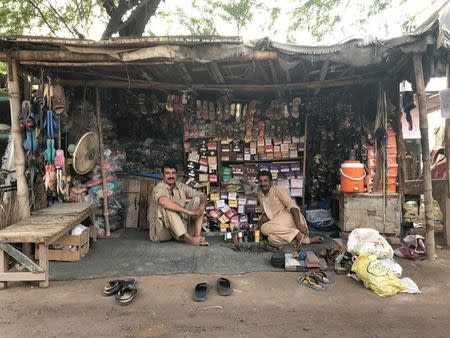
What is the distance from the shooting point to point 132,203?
6570 mm

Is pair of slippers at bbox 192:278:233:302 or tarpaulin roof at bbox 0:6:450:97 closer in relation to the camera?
pair of slippers at bbox 192:278:233:302

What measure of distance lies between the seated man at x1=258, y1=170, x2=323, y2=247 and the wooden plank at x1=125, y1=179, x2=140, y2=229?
7.90 feet

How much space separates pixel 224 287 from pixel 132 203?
136 inches

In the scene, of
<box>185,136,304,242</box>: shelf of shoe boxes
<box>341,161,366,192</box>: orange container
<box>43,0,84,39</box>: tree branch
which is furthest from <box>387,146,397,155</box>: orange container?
<box>43,0,84,39</box>: tree branch

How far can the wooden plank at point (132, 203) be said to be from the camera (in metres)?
6.52

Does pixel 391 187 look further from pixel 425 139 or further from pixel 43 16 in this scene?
pixel 43 16

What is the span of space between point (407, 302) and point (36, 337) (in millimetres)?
3446

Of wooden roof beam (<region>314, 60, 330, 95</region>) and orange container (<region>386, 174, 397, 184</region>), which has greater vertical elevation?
wooden roof beam (<region>314, 60, 330, 95</region>)

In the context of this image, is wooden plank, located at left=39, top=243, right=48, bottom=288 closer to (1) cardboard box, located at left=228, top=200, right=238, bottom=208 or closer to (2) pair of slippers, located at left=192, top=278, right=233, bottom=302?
(2) pair of slippers, located at left=192, top=278, right=233, bottom=302

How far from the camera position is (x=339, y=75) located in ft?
19.5

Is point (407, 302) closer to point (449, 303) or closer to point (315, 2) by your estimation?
point (449, 303)

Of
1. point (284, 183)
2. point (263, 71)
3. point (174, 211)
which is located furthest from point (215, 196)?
point (263, 71)

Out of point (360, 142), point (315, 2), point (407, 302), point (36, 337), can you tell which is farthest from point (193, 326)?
point (315, 2)

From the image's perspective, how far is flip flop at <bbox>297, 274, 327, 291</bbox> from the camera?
3.74m
